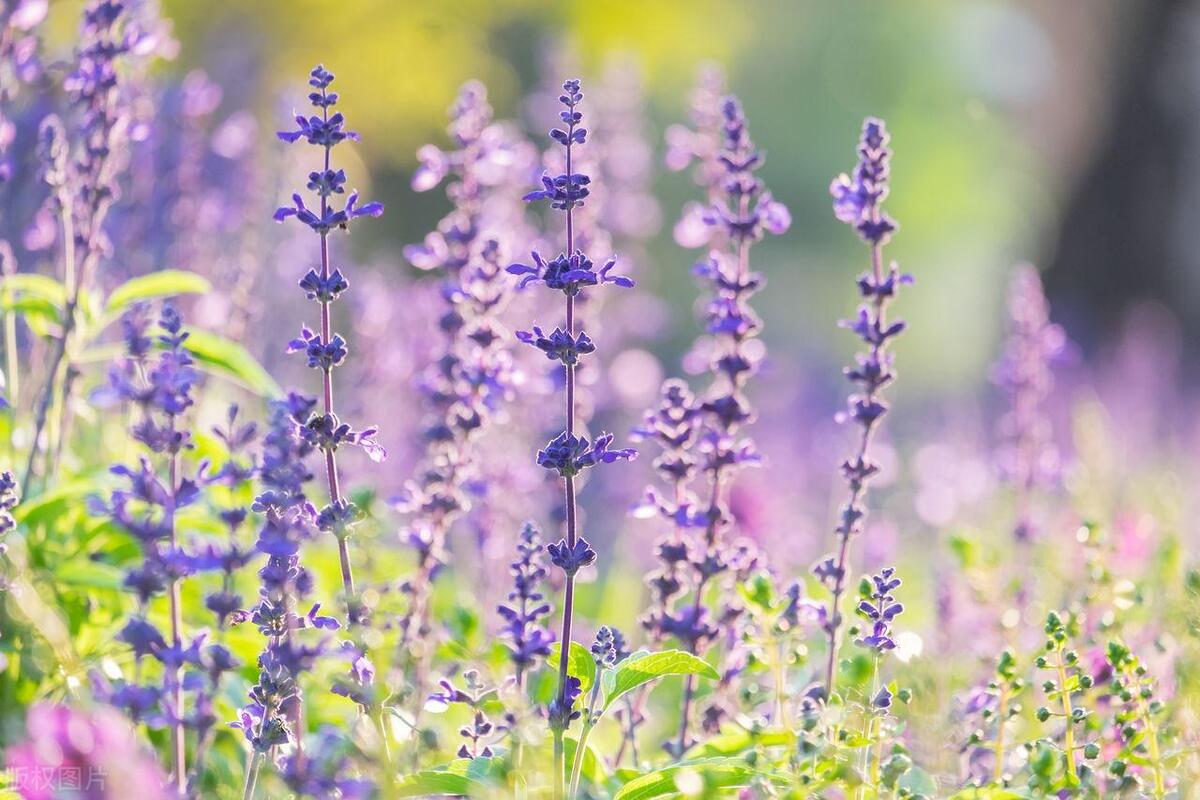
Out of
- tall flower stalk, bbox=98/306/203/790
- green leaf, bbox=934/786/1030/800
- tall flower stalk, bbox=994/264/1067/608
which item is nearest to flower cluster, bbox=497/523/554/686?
tall flower stalk, bbox=98/306/203/790

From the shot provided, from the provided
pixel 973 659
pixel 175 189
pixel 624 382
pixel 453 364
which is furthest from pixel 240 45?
pixel 973 659

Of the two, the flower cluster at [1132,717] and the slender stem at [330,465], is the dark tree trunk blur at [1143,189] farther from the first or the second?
the slender stem at [330,465]

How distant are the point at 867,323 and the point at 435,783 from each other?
147cm

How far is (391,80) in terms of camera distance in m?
19.1

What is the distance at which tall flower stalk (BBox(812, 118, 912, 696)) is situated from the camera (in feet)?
10.4

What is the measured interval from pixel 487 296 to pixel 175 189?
3.11 meters

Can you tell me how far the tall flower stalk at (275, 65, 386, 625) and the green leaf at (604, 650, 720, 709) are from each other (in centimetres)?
55

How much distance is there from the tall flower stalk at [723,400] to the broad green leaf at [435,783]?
2.78ft

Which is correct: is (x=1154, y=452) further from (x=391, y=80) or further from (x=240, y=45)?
(x=391, y=80)

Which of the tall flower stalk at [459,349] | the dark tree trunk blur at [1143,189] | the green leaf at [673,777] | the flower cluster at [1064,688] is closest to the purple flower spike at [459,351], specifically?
the tall flower stalk at [459,349]

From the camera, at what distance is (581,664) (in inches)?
113

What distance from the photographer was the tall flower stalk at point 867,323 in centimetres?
317

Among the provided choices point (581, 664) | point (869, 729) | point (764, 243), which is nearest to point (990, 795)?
point (869, 729)

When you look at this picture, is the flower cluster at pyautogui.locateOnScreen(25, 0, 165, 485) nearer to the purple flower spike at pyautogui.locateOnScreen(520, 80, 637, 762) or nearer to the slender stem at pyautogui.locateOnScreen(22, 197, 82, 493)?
the slender stem at pyautogui.locateOnScreen(22, 197, 82, 493)
